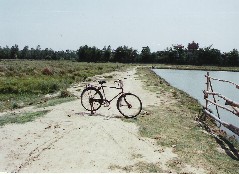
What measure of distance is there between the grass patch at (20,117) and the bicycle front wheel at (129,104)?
301 centimetres

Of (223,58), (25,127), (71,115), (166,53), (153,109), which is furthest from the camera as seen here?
(166,53)

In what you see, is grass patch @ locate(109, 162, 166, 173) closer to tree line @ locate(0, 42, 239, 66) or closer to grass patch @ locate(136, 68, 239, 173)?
grass patch @ locate(136, 68, 239, 173)

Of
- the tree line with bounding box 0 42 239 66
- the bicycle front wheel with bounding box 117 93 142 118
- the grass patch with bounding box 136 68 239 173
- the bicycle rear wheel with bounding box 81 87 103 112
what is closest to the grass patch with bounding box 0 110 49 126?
the bicycle rear wheel with bounding box 81 87 103 112

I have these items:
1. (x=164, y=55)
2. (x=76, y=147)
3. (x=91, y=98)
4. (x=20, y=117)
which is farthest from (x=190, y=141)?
(x=164, y=55)

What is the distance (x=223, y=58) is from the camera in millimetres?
119000

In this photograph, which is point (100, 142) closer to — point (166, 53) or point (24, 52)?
point (166, 53)

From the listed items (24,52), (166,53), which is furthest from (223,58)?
(24,52)

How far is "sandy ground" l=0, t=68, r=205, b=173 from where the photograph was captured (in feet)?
21.9

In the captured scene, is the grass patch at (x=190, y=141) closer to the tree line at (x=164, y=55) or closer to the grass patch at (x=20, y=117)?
the grass patch at (x=20, y=117)

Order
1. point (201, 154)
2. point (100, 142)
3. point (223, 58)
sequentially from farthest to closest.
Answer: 1. point (223, 58)
2. point (100, 142)
3. point (201, 154)

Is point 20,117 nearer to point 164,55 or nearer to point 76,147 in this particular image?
point 76,147

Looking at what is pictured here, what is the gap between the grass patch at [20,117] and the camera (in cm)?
1062

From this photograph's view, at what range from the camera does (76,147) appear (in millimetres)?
7918

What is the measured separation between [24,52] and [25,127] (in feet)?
568
